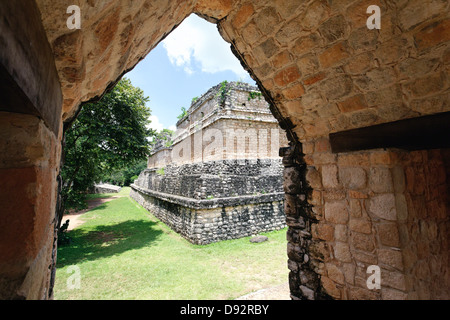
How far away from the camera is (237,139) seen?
10.9 metres

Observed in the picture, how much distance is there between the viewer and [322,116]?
2607mm

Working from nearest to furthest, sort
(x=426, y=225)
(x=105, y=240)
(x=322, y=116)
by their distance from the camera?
(x=426, y=225) → (x=322, y=116) → (x=105, y=240)

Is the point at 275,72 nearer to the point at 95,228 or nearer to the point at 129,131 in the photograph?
the point at 129,131

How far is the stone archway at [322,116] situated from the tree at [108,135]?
24.2ft

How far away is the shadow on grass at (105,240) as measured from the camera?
23.9ft

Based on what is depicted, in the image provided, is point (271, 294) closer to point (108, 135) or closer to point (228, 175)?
point (228, 175)

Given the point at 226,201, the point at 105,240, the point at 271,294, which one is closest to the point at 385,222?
the point at 271,294

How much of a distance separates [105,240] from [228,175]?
602cm

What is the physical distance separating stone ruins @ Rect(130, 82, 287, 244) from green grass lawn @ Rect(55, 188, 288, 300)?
0.74 m

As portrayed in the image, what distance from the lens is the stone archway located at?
0.89 meters

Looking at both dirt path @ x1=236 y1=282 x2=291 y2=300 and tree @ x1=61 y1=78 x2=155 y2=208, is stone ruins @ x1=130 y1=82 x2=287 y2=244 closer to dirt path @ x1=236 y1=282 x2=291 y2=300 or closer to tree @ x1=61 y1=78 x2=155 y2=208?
tree @ x1=61 y1=78 x2=155 y2=208

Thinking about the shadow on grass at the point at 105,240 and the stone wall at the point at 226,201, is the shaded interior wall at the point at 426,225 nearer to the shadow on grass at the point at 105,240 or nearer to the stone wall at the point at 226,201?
the stone wall at the point at 226,201

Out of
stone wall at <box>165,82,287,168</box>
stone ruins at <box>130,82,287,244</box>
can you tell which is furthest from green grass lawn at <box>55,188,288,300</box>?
stone wall at <box>165,82,287,168</box>
